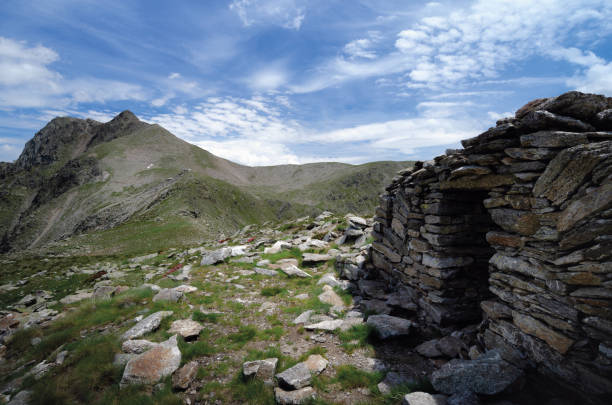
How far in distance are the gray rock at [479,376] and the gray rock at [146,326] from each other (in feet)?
27.2

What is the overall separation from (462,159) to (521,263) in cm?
284

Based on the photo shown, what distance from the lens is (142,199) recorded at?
77000 mm

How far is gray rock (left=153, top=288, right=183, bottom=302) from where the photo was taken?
35.0 ft

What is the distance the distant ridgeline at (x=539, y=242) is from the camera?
4.19m

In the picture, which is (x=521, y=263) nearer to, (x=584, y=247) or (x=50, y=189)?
(x=584, y=247)

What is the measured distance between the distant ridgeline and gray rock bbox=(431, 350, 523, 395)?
2.05ft

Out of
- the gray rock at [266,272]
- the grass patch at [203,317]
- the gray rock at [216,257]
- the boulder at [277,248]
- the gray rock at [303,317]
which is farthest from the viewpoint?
the boulder at [277,248]

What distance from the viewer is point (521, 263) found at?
5434 millimetres

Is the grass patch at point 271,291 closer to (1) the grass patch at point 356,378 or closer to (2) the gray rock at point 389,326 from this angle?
(2) the gray rock at point 389,326

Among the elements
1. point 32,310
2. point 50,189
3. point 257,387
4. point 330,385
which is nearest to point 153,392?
point 257,387

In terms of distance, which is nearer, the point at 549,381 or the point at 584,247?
the point at 584,247

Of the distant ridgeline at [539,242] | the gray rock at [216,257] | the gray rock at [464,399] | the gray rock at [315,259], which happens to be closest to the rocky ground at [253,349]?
the gray rock at [464,399]

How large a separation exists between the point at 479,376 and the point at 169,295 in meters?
10.9

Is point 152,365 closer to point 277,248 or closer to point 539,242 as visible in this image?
point 539,242
